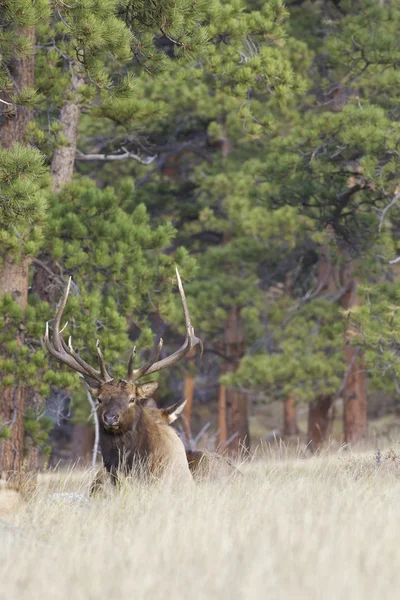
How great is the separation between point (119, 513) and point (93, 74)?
456 centimetres

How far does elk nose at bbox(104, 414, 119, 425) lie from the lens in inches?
339

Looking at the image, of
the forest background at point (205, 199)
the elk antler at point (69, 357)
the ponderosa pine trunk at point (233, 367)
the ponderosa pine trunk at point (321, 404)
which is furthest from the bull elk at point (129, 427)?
the ponderosa pine trunk at point (233, 367)

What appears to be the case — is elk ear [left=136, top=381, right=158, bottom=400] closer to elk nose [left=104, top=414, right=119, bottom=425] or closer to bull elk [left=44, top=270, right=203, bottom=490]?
bull elk [left=44, top=270, right=203, bottom=490]

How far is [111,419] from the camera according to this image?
861 cm

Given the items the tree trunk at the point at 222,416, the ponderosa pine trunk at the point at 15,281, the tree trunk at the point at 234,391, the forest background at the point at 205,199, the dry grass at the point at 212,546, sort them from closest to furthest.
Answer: the dry grass at the point at 212,546 → the forest background at the point at 205,199 → the ponderosa pine trunk at the point at 15,281 → the tree trunk at the point at 234,391 → the tree trunk at the point at 222,416

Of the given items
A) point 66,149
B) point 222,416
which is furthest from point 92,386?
point 222,416

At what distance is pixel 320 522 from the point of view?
18.9ft

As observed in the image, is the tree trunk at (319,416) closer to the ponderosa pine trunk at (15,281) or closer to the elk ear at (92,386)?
the ponderosa pine trunk at (15,281)

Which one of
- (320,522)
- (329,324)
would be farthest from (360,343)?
(320,522)

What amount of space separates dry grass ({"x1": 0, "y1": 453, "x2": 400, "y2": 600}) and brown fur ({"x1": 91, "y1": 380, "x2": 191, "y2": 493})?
1.56 metres

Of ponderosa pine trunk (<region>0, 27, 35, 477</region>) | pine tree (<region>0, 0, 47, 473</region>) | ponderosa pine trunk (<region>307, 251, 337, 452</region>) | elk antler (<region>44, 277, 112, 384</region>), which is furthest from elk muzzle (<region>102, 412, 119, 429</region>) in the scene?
ponderosa pine trunk (<region>307, 251, 337, 452</region>)

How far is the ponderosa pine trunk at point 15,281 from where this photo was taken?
11031 mm

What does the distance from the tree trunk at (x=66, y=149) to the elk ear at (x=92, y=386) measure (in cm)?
384

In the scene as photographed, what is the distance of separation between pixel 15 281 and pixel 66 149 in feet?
6.77
